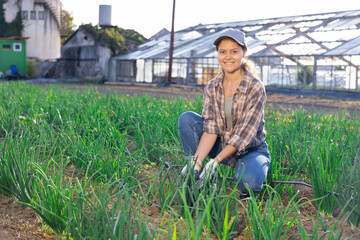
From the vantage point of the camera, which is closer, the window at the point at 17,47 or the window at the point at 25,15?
the window at the point at 17,47

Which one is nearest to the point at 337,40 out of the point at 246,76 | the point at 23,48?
the point at 246,76

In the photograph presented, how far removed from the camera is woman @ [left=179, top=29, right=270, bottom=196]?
2379 mm

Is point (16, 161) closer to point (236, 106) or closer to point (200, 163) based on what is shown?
point (200, 163)

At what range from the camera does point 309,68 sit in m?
14.7

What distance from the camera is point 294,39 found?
15086mm

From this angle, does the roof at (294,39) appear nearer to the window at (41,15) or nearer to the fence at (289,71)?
the fence at (289,71)

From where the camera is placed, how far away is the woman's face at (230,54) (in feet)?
7.95

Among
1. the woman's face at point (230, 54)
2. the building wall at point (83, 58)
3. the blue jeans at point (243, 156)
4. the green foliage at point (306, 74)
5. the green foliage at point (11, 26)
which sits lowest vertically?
the blue jeans at point (243, 156)

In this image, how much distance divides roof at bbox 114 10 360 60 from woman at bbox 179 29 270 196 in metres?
10.6

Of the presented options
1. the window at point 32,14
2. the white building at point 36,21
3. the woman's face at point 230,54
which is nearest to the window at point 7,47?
the white building at point 36,21

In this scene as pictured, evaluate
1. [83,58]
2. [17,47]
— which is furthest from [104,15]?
[17,47]

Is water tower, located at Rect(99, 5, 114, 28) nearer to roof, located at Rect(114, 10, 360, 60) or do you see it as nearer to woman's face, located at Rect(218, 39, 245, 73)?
roof, located at Rect(114, 10, 360, 60)

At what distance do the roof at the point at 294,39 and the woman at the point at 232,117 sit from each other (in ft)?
34.6

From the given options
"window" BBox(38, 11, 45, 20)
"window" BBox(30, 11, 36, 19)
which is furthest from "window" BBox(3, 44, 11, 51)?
"window" BBox(38, 11, 45, 20)
